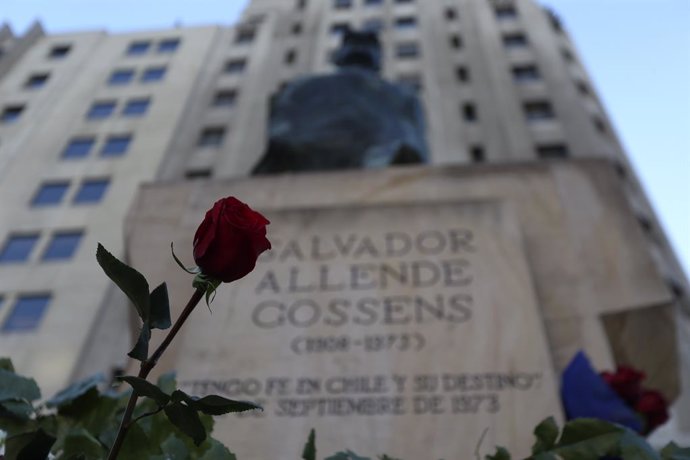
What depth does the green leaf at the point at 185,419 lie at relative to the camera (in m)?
1.20

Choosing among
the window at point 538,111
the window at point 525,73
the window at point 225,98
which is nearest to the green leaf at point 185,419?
the window at point 538,111

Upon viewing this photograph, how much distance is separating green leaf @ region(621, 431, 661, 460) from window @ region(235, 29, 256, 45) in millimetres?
36867

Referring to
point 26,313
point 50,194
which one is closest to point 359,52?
point 26,313

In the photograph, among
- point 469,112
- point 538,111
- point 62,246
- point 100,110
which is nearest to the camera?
point 62,246

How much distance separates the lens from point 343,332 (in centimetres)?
407

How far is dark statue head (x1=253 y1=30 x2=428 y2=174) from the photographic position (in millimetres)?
6750

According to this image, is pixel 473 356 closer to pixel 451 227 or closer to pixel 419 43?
pixel 451 227

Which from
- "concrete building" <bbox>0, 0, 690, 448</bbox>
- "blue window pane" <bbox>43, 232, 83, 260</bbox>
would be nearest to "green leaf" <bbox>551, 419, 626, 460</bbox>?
"concrete building" <bbox>0, 0, 690, 448</bbox>

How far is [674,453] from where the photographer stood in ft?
4.92

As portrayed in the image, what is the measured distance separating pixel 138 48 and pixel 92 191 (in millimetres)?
11909

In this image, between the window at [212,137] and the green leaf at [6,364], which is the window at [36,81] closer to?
the window at [212,137]

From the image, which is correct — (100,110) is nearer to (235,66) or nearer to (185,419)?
(235,66)

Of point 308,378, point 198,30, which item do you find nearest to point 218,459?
point 308,378

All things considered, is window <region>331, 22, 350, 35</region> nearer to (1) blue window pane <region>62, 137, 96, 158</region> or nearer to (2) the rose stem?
(1) blue window pane <region>62, 137, 96, 158</region>
